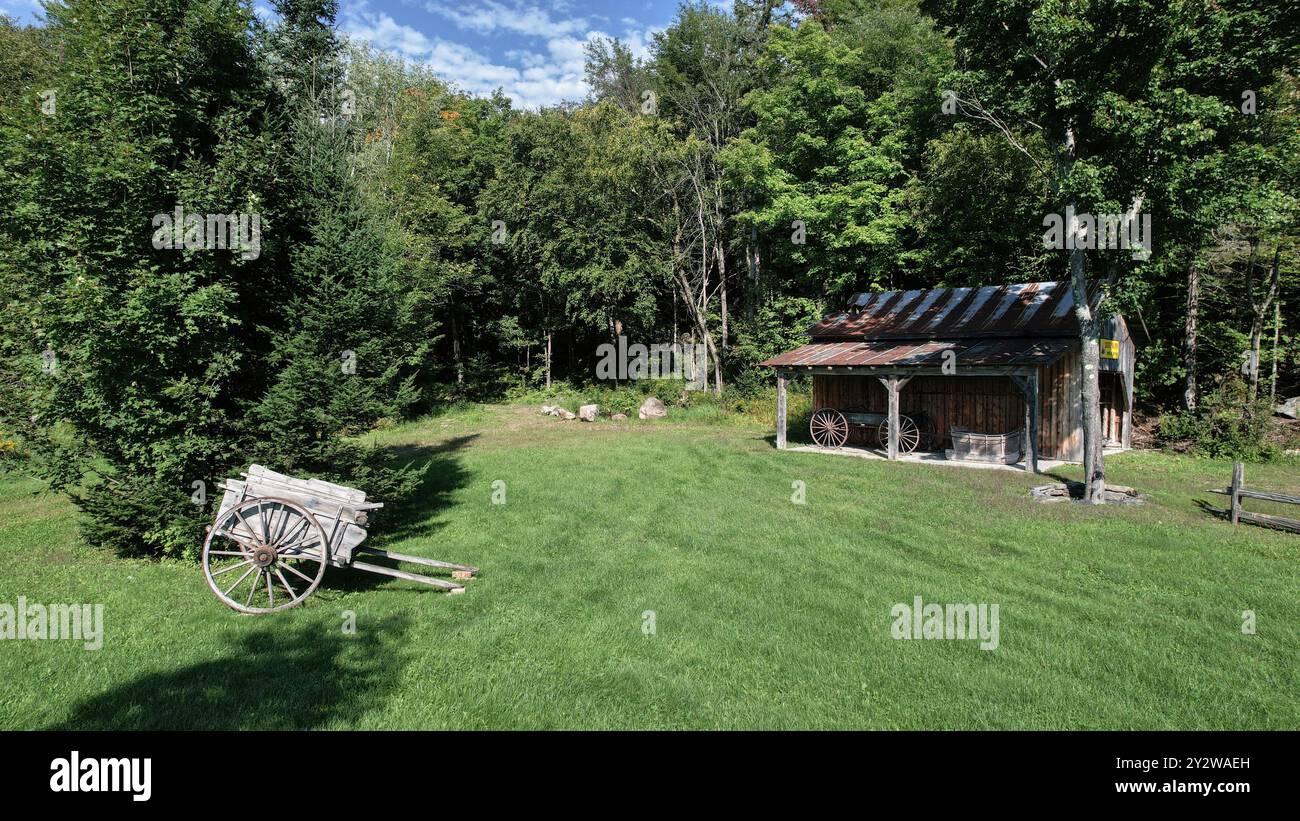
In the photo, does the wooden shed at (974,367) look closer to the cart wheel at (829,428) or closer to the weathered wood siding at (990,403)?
the weathered wood siding at (990,403)

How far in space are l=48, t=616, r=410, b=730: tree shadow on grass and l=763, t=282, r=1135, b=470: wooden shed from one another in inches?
545

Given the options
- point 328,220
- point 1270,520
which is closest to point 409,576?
point 328,220

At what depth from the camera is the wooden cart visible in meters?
17.2

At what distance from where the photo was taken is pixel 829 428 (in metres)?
18.6

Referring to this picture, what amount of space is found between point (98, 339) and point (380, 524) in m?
4.28

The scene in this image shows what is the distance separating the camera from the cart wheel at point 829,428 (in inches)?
723

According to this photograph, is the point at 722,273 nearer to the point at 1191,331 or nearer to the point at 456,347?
the point at 456,347

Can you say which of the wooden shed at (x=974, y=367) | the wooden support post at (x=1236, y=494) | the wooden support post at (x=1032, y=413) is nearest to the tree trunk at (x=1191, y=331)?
the wooden shed at (x=974, y=367)

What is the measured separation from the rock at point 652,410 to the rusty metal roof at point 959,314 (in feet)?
26.2

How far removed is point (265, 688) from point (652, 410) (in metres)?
22.3

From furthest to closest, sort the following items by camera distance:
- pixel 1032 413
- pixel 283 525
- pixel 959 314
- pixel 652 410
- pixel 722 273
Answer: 1. pixel 722 273
2. pixel 652 410
3. pixel 959 314
4. pixel 1032 413
5. pixel 283 525

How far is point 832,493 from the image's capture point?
12.1 m

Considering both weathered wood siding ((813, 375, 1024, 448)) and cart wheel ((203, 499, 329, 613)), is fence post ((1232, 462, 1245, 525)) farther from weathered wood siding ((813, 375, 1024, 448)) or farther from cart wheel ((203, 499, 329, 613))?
cart wheel ((203, 499, 329, 613))

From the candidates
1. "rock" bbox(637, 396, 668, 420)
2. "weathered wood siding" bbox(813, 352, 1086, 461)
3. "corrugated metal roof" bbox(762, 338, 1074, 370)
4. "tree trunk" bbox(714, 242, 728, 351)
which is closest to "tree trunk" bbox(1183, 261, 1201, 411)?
"weathered wood siding" bbox(813, 352, 1086, 461)
